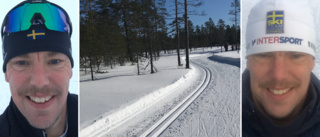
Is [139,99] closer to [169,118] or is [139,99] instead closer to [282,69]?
[169,118]

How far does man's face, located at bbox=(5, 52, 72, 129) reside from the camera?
117 centimetres

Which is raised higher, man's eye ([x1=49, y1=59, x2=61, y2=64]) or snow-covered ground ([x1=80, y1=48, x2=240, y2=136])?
man's eye ([x1=49, y1=59, x2=61, y2=64])

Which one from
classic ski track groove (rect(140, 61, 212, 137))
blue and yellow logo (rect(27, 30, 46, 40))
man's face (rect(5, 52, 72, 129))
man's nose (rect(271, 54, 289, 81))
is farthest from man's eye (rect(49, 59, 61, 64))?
classic ski track groove (rect(140, 61, 212, 137))

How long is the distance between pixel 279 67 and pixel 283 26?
250 millimetres

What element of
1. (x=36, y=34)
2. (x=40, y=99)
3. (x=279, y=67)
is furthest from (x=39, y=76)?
(x=279, y=67)

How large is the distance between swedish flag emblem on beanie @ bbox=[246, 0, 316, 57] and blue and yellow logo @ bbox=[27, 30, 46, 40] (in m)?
1.45

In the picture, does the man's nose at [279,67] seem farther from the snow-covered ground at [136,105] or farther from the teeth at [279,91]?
the snow-covered ground at [136,105]

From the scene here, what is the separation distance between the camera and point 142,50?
7645 millimetres

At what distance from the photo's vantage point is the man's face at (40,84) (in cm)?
117

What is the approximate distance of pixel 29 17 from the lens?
1.21 m

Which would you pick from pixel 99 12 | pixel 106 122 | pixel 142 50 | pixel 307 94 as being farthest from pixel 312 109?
pixel 142 50

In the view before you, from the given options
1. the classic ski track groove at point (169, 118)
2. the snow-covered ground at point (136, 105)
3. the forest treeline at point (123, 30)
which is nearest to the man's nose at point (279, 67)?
the snow-covered ground at point (136, 105)

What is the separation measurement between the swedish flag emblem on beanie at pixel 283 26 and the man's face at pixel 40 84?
1.36 m

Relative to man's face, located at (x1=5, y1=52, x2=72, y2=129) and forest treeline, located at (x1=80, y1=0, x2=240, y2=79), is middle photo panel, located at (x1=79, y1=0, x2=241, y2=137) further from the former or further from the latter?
man's face, located at (x1=5, y1=52, x2=72, y2=129)
